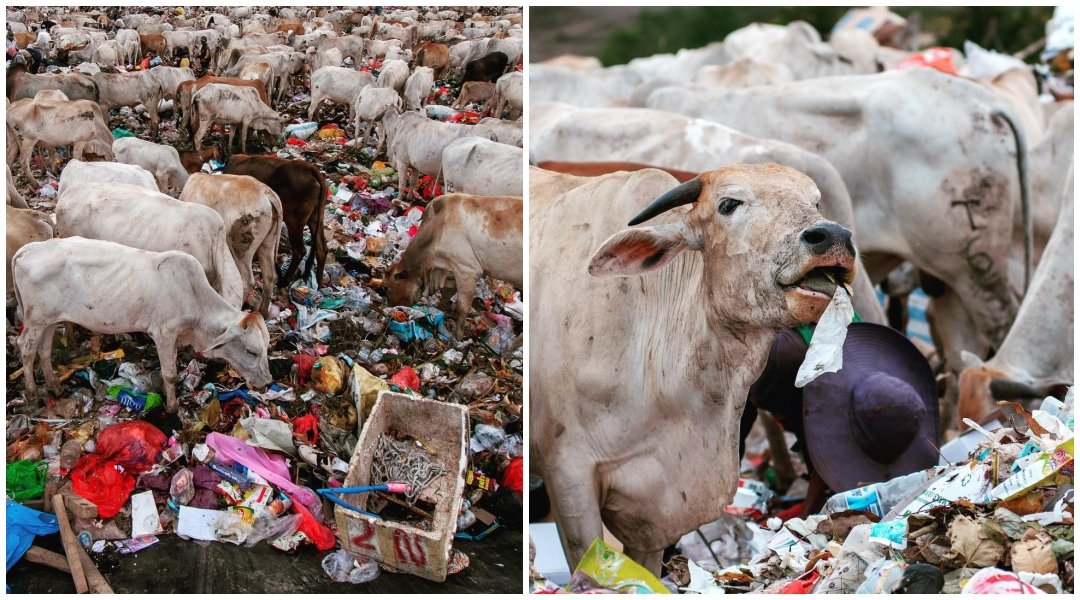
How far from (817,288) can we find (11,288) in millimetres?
2634

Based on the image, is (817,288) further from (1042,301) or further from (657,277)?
(1042,301)

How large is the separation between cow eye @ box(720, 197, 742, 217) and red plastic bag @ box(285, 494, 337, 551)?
64.6 inches

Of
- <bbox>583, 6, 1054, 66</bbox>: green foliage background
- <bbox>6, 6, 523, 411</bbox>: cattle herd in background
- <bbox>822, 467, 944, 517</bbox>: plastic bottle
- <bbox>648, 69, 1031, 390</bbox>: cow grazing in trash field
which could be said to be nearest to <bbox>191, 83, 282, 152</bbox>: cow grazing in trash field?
<bbox>6, 6, 523, 411</bbox>: cattle herd in background

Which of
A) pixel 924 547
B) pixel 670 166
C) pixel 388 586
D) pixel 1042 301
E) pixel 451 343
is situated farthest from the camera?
pixel 670 166

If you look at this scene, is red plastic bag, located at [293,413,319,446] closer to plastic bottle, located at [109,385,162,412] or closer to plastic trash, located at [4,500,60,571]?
plastic bottle, located at [109,385,162,412]

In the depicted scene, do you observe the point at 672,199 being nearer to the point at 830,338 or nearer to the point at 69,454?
the point at 830,338

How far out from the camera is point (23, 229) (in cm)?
384

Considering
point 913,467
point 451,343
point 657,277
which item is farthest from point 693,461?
point 913,467

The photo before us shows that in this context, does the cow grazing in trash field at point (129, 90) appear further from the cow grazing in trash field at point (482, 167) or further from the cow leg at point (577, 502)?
the cow leg at point (577, 502)

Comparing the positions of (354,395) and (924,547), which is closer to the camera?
(924,547)

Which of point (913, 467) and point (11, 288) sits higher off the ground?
point (11, 288)

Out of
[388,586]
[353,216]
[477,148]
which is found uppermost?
[477,148]

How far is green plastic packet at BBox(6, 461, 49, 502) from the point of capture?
3672 millimetres

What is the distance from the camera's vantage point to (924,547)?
343cm
